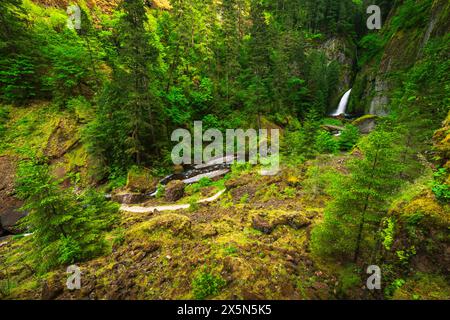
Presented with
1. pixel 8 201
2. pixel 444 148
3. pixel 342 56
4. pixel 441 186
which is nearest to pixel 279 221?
pixel 441 186

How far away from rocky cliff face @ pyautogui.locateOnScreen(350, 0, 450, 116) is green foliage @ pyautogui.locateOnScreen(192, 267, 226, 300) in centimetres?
3190

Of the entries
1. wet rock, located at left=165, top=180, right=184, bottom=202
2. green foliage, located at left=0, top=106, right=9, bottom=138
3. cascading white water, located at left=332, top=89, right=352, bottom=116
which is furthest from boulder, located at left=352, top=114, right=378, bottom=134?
green foliage, located at left=0, top=106, right=9, bottom=138

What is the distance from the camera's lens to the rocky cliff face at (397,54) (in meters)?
24.6

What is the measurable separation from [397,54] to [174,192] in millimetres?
38251

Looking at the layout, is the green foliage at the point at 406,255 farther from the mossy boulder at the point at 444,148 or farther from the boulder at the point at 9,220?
the boulder at the point at 9,220

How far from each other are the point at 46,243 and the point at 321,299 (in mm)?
8298

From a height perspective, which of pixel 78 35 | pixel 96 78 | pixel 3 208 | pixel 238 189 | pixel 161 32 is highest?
pixel 161 32

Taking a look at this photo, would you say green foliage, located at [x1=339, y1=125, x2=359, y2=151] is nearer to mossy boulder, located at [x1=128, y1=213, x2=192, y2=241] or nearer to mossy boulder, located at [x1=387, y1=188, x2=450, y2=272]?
mossy boulder, located at [x1=387, y1=188, x2=450, y2=272]

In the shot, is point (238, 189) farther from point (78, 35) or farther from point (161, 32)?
point (161, 32)

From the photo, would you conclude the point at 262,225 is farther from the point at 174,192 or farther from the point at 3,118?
the point at 3,118

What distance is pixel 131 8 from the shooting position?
19.7m

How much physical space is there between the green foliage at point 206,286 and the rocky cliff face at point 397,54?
105ft

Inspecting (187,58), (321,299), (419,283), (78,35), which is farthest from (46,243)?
(187,58)
